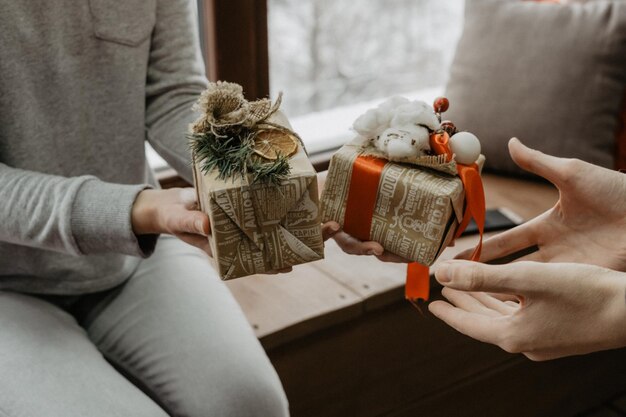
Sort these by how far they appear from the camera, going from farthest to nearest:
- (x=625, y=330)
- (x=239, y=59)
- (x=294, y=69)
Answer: (x=294, y=69), (x=239, y=59), (x=625, y=330)

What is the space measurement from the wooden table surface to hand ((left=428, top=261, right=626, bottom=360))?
363 mm

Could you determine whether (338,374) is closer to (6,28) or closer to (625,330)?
(625,330)

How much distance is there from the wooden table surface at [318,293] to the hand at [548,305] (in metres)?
0.36

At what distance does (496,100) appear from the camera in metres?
1.72

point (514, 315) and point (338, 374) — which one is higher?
point (514, 315)

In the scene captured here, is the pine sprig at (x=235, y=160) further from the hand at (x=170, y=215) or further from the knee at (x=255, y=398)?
the knee at (x=255, y=398)

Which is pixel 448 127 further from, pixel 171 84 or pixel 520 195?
pixel 520 195

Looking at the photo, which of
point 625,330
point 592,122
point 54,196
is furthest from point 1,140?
point 592,122

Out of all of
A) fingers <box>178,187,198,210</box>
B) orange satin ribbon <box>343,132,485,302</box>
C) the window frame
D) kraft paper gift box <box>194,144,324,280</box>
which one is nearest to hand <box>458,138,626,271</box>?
orange satin ribbon <box>343,132,485,302</box>

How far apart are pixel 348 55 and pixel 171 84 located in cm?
84

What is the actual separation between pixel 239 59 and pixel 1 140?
0.73 meters

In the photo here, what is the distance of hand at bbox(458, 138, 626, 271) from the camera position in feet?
3.38

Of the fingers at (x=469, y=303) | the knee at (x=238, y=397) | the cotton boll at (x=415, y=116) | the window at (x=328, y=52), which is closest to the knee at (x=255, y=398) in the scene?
the knee at (x=238, y=397)

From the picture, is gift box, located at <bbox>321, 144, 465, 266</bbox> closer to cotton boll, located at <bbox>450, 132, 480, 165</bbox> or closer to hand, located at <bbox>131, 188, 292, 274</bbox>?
cotton boll, located at <bbox>450, 132, 480, 165</bbox>
